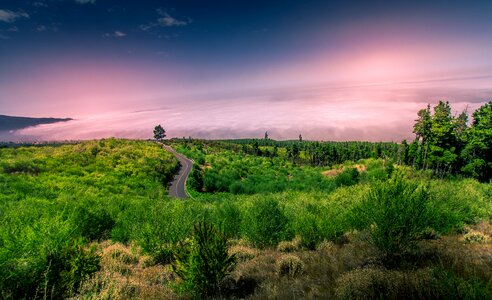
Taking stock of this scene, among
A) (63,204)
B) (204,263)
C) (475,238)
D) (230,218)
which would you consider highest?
(204,263)

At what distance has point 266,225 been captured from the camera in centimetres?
1449

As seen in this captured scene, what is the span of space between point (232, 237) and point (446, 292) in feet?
43.6

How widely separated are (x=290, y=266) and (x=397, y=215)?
13.4 feet

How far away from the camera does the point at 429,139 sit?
58.1 metres

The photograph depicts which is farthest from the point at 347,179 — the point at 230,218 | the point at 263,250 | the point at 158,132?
the point at 158,132

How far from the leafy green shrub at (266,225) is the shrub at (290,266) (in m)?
4.89

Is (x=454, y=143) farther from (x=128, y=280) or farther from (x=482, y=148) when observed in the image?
(x=128, y=280)

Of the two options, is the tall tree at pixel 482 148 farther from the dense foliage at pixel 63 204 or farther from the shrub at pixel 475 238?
the dense foliage at pixel 63 204

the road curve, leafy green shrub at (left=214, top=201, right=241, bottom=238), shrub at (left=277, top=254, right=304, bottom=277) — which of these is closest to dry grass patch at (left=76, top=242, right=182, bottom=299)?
shrub at (left=277, top=254, right=304, bottom=277)

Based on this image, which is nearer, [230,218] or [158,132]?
[230,218]

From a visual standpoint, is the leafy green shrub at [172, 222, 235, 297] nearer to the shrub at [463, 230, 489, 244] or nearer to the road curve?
the shrub at [463, 230, 489, 244]

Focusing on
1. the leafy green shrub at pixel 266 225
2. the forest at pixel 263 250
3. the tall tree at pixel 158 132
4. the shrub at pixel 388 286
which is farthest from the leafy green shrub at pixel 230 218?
the tall tree at pixel 158 132

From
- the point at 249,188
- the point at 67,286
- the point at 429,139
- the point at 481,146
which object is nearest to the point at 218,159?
the point at 249,188

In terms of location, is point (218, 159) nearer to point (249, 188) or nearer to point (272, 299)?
point (249, 188)
